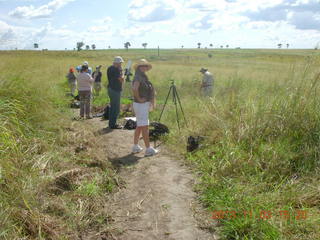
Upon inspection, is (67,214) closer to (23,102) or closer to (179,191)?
(179,191)

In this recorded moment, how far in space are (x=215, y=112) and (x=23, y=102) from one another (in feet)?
11.9

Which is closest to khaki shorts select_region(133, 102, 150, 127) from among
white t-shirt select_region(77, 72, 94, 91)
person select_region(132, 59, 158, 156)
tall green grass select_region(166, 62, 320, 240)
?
person select_region(132, 59, 158, 156)

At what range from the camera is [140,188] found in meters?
3.93

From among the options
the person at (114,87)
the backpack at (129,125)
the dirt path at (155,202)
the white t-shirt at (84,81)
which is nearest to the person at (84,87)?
the white t-shirt at (84,81)

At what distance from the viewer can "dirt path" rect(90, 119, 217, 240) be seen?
2916mm

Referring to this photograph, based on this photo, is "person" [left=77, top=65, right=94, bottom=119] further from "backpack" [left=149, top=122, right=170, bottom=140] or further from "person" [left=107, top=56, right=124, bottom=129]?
"backpack" [left=149, top=122, right=170, bottom=140]

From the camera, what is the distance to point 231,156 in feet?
Result: 14.1

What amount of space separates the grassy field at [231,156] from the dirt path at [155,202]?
223 mm

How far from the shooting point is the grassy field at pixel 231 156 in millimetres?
2713

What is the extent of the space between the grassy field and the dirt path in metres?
0.22

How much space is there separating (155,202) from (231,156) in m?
1.47
